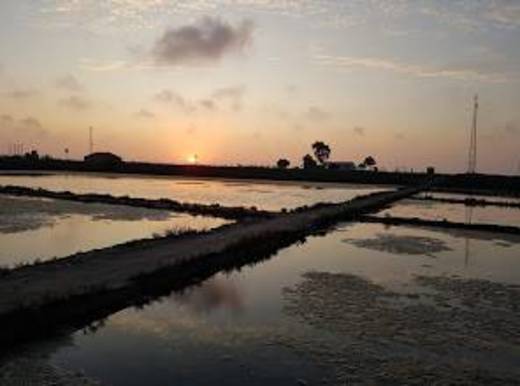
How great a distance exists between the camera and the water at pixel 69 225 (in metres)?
24.1

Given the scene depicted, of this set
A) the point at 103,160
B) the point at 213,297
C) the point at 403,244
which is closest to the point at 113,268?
the point at 213,297

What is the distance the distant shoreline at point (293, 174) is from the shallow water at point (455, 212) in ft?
113

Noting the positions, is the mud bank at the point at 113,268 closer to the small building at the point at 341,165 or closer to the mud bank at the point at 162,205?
the mud bank at the point at 162,205

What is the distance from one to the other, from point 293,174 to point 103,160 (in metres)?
42.6

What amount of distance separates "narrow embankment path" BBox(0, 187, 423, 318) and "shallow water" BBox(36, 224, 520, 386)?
131cm

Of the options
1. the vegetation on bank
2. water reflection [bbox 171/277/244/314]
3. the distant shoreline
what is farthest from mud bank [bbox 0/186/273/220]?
the vegetation on bank

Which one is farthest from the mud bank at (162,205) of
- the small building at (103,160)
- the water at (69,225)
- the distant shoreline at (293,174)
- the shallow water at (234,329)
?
the small building at (103,160)

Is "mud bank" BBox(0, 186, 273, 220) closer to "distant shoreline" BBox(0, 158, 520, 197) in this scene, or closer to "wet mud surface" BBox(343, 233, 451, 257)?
"wet mud surface" BBox(343, 233, 451, 257)

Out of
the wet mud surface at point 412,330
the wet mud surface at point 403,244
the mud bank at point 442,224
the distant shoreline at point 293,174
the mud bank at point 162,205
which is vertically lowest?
the wet mud surface at point 412,330

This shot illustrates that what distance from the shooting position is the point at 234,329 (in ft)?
43.5

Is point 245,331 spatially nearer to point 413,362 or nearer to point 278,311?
point 278,311

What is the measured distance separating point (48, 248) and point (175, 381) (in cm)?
1531

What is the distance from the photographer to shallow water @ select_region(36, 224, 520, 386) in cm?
1059

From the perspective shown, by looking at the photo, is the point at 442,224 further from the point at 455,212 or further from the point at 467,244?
the point at 455,212
